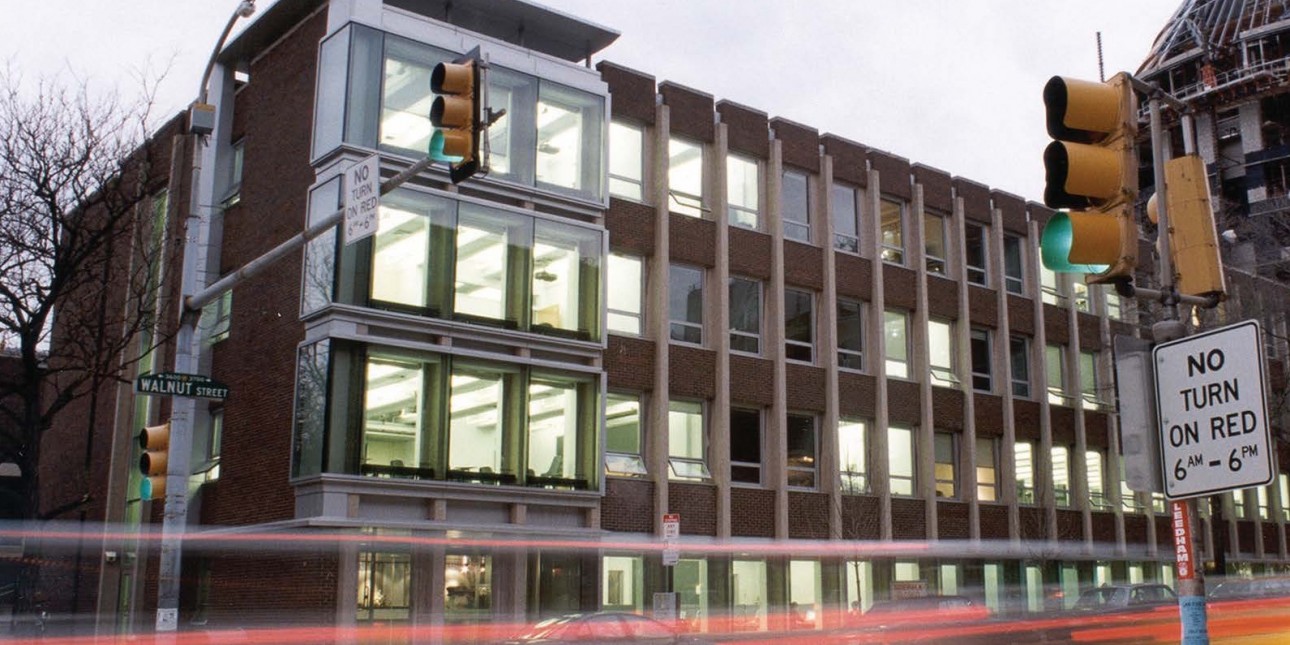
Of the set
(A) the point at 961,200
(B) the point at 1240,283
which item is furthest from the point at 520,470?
(B) the point at 1240,283

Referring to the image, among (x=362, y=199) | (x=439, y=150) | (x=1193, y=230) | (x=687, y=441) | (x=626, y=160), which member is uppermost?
(x=626, y=160)

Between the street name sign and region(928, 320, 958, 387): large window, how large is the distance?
991 inches

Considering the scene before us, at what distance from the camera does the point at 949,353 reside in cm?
3797

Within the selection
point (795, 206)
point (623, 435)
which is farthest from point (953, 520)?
point (623, 435)

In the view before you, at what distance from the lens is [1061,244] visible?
6078mm

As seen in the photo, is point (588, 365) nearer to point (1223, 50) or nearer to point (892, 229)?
point (892, 229)

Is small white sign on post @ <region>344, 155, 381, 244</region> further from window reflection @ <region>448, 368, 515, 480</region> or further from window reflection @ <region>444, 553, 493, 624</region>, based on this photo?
window reflection @ <region>444, 553, 493, 624</region>

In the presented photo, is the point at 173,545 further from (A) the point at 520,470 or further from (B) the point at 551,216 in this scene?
(B) the point at 551,216

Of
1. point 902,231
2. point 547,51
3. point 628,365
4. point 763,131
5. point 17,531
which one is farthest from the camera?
point 902,231

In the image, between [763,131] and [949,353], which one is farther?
[949,353]

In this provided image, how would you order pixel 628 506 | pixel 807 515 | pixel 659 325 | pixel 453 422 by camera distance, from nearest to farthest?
pixel 453 422 → pixel 628 506 → pixel 659 325 → pixel 807 515

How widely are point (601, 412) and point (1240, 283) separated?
2942 centimetres

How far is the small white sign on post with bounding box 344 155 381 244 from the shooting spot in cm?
1373

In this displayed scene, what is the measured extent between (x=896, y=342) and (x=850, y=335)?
80.7 inches
